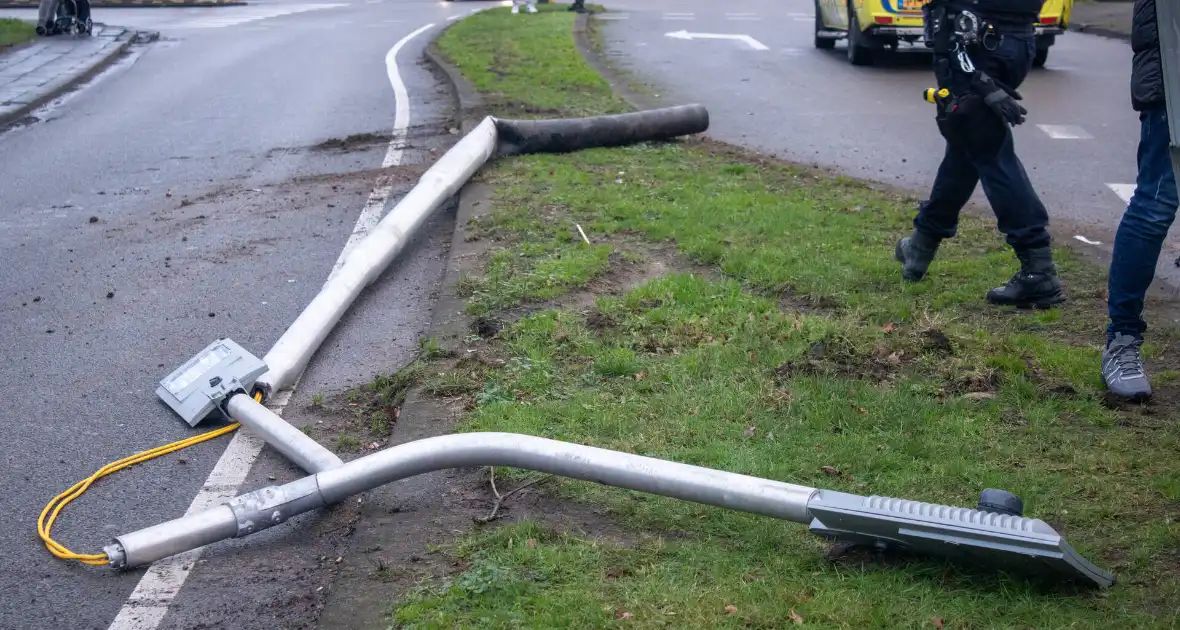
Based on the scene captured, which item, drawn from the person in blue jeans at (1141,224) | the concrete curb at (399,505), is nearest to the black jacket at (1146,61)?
the person in blue jeans at (1141,224)

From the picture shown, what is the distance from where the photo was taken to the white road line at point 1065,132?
10.5 m

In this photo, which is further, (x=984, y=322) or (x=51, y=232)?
(x=51, y=232)

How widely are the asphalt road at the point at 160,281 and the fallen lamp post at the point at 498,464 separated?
0.40 feet

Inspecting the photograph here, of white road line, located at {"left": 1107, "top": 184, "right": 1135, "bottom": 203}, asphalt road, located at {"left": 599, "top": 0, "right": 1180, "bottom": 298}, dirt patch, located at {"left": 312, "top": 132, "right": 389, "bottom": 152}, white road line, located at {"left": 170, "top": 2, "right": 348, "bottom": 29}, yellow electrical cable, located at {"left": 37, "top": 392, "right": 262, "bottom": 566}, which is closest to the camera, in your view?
yellow electrical cable, located at {"left": 37, "top": 392, "right": 262, "bottom": 566}

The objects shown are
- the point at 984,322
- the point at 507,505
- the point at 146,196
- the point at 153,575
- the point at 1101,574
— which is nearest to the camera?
the point at 1101,574

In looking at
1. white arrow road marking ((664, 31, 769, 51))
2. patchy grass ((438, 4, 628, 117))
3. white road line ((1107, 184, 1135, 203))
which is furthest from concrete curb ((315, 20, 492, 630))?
white arrow road marking ((664, 31, 769, 51))

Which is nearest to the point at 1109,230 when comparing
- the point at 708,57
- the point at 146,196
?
the point at 146,196

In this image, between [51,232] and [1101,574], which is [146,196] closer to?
[51,232]

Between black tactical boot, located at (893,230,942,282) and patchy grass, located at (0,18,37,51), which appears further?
patchy grass, located at (0,18,37,51)

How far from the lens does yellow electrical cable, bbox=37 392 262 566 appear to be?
3.69 m

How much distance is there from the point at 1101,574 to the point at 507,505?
1780 mm

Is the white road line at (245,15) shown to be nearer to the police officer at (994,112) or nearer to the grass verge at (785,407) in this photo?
the grass verge at (785,407)

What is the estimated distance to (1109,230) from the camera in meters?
7.36

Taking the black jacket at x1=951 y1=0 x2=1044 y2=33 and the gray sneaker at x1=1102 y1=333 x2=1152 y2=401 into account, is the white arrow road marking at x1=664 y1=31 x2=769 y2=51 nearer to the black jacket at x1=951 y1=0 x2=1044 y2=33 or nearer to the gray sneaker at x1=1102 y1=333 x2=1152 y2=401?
the black jacket at x1=951 y1=0 x2=1044 y2=33
